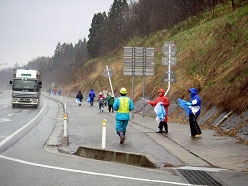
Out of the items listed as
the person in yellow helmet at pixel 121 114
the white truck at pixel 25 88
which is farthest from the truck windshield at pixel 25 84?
the person in yellow helmet at pixel 121 114

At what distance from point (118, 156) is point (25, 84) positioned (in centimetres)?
2609

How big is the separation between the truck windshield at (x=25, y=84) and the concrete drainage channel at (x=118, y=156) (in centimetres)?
2455

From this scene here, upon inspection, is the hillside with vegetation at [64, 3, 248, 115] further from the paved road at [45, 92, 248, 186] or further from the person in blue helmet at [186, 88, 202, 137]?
the paved road at [45, 92, 248, 186]

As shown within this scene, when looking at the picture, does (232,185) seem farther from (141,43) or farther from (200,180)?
(141,43)

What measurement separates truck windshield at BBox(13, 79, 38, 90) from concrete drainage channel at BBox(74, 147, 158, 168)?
80.6ft

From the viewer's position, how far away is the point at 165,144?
1224 centimetres

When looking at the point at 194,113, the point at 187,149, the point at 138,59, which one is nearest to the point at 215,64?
the point at 138,59

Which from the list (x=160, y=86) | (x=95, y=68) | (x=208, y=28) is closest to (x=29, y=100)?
(x=160, y=86)

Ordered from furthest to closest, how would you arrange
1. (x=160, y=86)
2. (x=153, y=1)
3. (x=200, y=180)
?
(x=153, y=1) < (x=160, y=86) < (x=200, y=180)

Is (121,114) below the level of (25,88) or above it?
below

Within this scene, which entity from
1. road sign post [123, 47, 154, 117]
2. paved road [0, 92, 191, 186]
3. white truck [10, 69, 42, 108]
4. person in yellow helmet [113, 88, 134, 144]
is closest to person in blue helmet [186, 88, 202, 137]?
person in yellow helmet [113, 88, 134, 144]

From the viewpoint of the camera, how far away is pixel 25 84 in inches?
1350

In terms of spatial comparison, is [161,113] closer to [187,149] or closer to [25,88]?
[187,149]

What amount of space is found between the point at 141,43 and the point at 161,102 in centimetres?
3746
